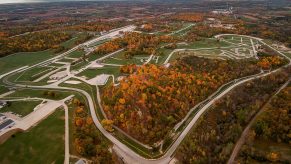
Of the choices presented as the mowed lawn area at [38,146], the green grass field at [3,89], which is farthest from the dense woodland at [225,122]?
the green grass field at [3,89]

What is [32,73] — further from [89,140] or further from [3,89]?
[89,140]

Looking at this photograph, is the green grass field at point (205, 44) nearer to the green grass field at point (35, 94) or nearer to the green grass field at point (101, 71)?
the green grass field at point (101, 71)

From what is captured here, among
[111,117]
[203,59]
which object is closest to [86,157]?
[111,117]

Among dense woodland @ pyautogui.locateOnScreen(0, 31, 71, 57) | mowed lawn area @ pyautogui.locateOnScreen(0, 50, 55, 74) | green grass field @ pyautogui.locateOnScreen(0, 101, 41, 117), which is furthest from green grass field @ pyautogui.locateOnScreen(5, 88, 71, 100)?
dense woodland @ pyautogui.locateOnScreen(0, 31, 71, 57)

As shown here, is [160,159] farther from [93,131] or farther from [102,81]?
[102,81]

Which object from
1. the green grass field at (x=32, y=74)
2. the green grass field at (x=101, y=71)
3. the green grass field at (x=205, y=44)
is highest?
the green grass field at (x=205, y=44)

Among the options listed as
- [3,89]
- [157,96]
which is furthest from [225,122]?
[3,89]
